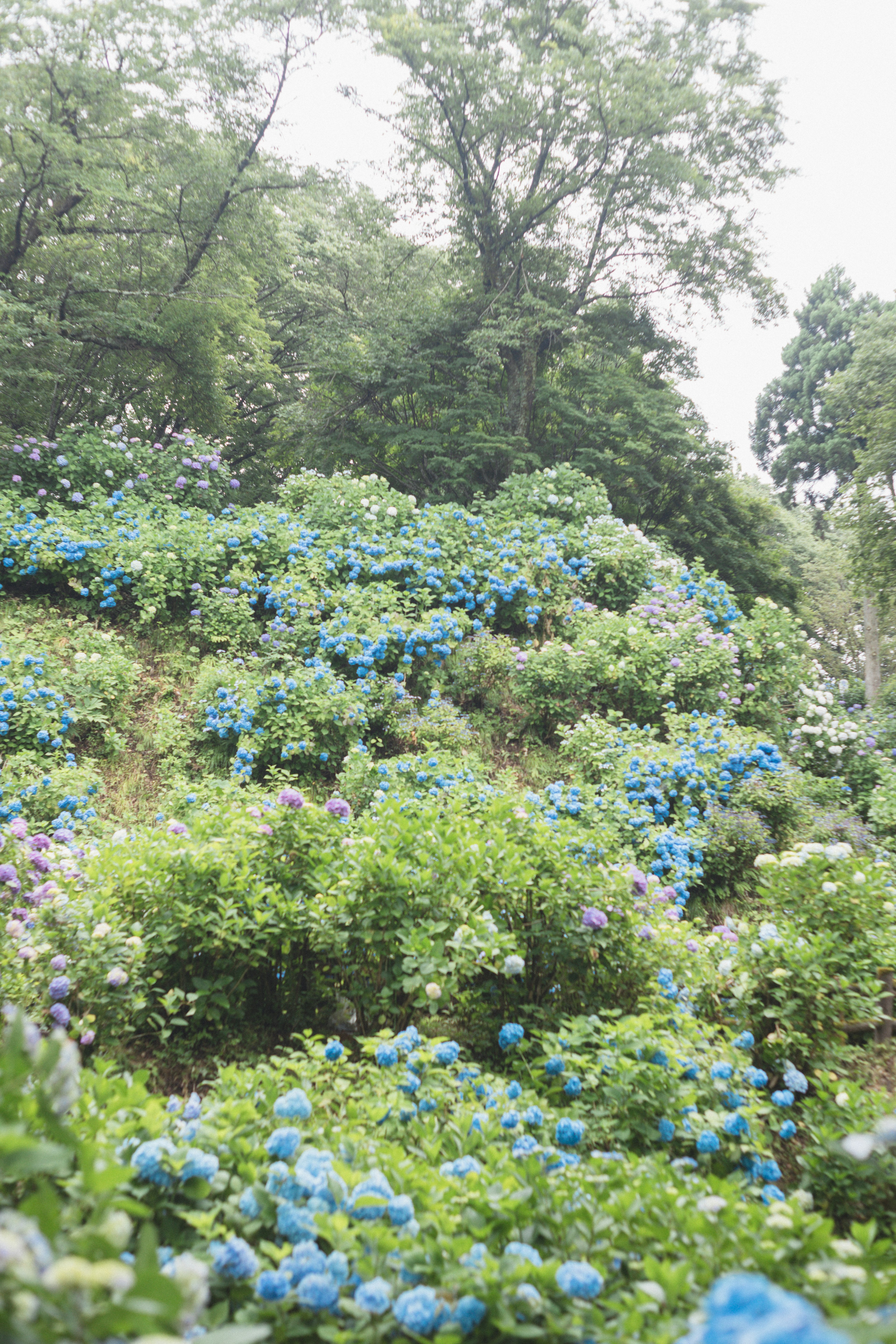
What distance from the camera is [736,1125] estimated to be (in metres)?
1.80

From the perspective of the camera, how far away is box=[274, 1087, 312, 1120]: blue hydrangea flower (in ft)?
4.50

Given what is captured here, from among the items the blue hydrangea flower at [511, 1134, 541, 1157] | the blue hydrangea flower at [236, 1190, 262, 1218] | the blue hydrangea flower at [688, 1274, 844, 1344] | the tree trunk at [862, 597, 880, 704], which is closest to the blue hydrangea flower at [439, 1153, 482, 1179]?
the blue hydrangea flower at [511, 1134, 541, 1157]

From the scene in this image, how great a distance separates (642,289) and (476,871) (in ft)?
36.3

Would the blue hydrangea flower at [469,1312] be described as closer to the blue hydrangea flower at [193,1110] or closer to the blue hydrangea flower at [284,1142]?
the blue hydrangea flower at [284,1142]

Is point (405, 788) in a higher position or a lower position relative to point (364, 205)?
lower

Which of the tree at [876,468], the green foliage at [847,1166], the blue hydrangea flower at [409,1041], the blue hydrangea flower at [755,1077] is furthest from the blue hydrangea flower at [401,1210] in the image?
the tree at [876,468]

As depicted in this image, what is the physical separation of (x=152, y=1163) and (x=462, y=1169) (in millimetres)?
573

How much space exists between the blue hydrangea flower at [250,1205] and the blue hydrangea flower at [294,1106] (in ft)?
0.51

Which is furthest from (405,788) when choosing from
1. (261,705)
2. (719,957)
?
(719,957)

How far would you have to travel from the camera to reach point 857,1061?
2461 mm

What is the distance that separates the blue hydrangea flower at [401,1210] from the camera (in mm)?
1158

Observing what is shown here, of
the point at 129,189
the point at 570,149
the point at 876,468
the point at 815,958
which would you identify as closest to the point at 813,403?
the point at 876,468

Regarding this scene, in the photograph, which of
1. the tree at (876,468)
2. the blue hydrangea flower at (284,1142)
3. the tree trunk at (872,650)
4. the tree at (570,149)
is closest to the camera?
the blue hydrangea flower at (284,1142)

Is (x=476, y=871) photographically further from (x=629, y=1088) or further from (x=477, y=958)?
(x=629, y=1088)
